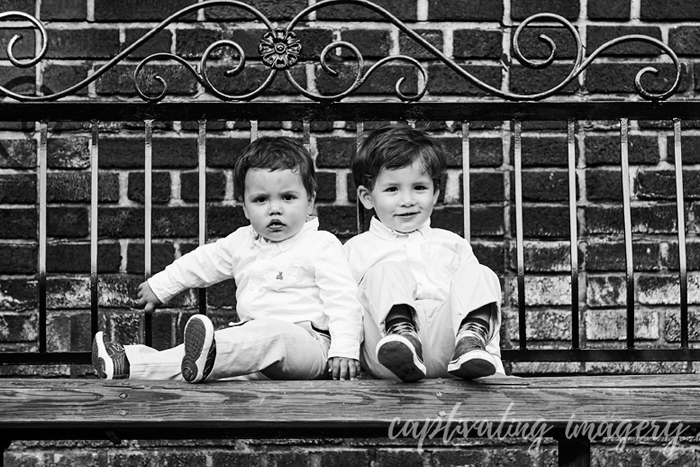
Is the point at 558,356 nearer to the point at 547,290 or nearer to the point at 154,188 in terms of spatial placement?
the point at 547,290

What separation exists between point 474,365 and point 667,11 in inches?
69.5

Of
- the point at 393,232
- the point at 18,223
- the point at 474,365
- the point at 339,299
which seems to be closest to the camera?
the point at 474,365

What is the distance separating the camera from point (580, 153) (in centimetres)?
315

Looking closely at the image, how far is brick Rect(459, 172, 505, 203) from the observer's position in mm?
3143

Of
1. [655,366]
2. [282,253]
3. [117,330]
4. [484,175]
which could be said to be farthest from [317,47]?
[655,366]

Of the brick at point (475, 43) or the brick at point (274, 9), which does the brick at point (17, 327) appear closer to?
the brick at point (274, 9)

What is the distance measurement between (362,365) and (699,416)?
84 centimetres

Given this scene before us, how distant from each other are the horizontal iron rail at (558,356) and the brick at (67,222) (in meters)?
0.53

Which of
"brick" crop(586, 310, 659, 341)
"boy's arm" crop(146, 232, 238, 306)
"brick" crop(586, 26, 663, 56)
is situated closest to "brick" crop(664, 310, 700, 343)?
"brick" crop(586, 310, 659, 341)

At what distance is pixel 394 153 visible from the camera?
2.61 metres

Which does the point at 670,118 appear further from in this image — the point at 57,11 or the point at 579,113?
the point at 57,11

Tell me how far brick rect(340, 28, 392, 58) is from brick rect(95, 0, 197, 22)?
0.54 metres

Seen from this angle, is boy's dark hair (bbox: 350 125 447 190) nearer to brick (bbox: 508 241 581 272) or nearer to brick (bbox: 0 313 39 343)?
brick (bbox: 508 241 581 272)

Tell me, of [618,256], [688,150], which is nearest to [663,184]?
[688,150]
